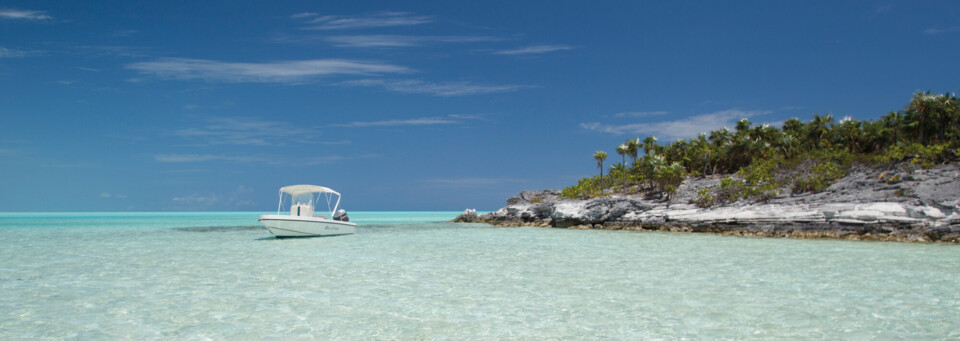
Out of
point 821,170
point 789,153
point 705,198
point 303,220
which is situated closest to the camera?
point 303,220

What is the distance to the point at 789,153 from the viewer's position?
53.2 metres

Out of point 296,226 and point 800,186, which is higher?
point 800,186

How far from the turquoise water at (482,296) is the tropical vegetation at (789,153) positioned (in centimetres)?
2336

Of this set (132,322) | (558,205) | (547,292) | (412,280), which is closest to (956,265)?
(547,292)

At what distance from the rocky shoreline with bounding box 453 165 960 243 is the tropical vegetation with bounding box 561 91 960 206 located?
1.77m

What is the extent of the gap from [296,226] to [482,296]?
21.0 m

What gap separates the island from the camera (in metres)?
30.3

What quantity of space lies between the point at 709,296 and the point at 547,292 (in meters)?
3.56

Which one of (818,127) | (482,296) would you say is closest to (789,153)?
(818,127)

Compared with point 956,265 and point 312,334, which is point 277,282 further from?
point 956,265

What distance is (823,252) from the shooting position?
2197 centimetres

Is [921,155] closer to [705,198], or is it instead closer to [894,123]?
[894,123]

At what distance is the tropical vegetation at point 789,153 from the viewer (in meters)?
40.6

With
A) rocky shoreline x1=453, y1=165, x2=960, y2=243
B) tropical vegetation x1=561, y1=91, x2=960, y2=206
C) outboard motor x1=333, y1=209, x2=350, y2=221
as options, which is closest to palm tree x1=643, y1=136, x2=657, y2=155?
tropical vegetation x1=561, y1=91, x2=960, y2=206
